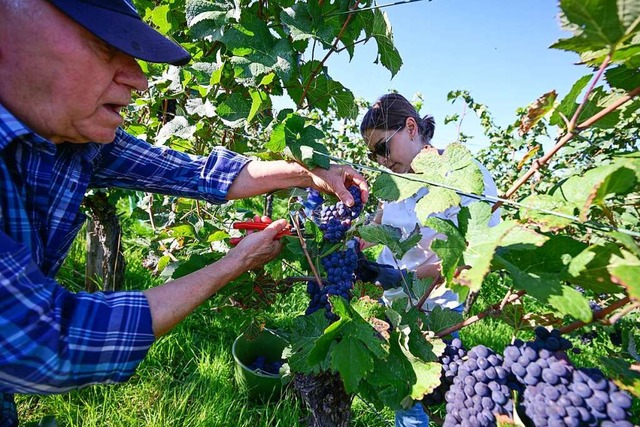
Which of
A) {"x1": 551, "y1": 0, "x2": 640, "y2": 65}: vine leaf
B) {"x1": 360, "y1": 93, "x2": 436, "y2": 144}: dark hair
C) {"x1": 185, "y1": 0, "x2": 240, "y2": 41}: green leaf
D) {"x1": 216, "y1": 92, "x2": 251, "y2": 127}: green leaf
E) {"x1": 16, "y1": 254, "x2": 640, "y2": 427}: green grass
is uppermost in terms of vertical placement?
{"x1": 185, "y1": 0, "x2": 240, "y2": 41}: green leaf

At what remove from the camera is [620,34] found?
0.69 m

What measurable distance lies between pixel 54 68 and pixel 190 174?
0.68 m

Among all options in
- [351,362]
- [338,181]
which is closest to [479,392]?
[351,362]

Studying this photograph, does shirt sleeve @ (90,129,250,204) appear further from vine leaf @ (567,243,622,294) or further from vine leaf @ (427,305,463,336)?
vine leaf @ (567,243,622,294)

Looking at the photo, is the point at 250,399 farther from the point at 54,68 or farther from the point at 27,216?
the point at 54,68

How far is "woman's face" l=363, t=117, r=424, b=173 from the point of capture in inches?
91.4

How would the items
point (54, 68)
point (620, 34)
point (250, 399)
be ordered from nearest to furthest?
point (620, 34)
point (54, 68)
point (250, 399)

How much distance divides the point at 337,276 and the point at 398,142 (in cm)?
116

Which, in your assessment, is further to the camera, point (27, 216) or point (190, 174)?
point (190, 174)

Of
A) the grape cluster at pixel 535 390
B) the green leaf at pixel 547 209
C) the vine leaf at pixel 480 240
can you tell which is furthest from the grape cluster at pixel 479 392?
the green leaf at pixel 547 209

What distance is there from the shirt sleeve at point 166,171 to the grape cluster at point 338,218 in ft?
1.37

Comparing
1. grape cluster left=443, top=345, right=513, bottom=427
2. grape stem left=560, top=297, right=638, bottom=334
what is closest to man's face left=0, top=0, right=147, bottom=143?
grape cluster left=443, top=345, right=513, bottom=427

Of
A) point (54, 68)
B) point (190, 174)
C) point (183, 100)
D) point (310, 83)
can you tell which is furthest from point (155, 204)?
point (54, 68)

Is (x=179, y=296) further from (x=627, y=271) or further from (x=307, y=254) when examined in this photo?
(x=627, y=271)
